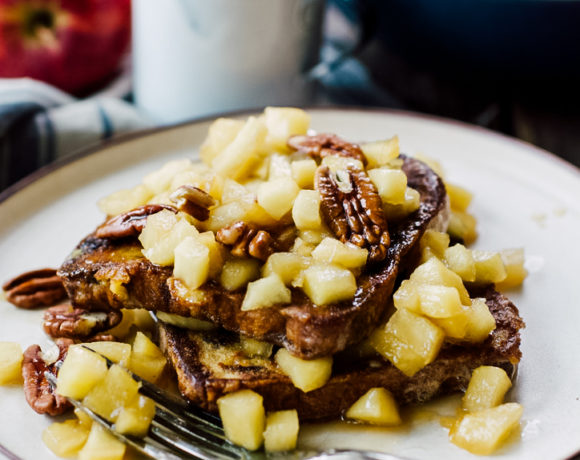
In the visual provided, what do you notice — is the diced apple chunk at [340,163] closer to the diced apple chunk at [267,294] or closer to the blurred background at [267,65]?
the diced apple chunk at [267,294]

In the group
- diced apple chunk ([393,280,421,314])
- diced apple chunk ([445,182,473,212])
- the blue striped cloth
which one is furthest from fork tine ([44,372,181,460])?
the blue striped cloth

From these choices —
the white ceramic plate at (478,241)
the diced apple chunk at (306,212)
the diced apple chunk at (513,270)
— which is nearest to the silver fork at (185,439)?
the white ceramic plate at (478,241)

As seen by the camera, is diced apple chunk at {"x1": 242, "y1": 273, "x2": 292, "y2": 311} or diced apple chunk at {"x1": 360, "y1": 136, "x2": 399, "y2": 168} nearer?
diced apple chunk at {"x1": 242, "y1": 273, "x2": 292, "y2": 311}

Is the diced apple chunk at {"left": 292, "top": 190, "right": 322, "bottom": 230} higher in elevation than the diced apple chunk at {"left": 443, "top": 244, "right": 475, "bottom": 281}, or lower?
higher

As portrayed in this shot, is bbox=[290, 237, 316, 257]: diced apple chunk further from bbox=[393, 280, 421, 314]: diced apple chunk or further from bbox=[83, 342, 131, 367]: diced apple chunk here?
bbox=[83, 342, 131, 367]: diced apple chunk

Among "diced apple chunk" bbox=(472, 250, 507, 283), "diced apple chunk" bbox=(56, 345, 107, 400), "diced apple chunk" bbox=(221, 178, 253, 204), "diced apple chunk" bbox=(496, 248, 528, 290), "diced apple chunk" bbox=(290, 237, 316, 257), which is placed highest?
"diced apple chunk" bbox=(221, 178, 253, 204)

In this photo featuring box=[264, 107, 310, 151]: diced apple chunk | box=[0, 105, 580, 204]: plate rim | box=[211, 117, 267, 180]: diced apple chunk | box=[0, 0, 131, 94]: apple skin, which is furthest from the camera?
box=[0, 0, 131, 94]: apple skin

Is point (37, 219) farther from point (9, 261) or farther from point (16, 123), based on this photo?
point (16, 123)

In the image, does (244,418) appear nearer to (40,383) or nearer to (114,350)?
(114,350)
